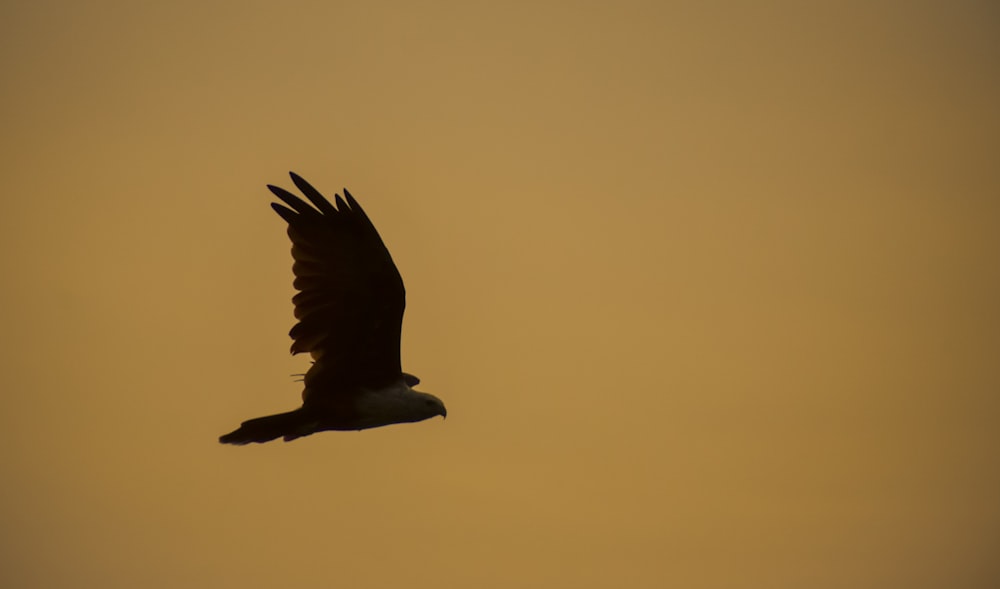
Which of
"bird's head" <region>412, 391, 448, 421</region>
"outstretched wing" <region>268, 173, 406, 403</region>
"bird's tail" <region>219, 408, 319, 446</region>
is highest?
"outstretched wing" <region>268, 173, 406, 403</region>

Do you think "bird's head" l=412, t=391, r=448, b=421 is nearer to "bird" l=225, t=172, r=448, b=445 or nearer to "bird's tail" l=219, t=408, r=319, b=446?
"bird" l=225, t=172, r=448, b=445

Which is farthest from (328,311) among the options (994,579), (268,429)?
(994,579)

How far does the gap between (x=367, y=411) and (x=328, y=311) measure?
1.12 metres

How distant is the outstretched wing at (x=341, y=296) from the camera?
1088cm

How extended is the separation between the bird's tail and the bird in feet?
0.03

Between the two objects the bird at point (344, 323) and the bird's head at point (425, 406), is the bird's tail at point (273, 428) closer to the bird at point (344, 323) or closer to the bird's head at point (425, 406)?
the bird at point (344, 323)

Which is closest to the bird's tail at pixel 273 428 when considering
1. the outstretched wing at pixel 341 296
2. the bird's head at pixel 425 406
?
the outstretched wing at pixel 341 296

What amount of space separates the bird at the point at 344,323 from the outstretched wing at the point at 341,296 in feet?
0.03

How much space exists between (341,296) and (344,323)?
0.28 meters

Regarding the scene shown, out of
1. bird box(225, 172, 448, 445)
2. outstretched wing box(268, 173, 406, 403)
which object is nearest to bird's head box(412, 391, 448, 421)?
bird box(225, 172, 448, 445)

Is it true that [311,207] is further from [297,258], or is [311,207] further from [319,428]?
[319,428]

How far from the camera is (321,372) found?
1112 centimetres

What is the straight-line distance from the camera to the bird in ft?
35.7

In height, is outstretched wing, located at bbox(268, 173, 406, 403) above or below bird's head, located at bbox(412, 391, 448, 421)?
above
